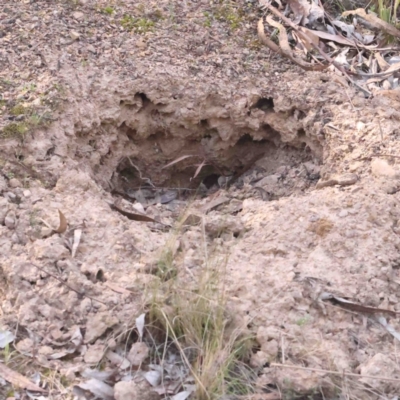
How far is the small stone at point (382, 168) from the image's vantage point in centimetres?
281

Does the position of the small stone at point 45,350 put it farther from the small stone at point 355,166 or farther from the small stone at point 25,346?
the small stone at point 355,166

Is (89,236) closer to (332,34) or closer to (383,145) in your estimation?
(383,145)

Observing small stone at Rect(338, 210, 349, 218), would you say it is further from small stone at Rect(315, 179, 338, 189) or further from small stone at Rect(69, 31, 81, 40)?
small stone at Rect(69, 31, 81, 40)

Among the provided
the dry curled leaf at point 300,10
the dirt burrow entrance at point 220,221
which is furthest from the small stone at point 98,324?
the dry curled leaf at point 300,10

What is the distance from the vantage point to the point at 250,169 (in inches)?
138

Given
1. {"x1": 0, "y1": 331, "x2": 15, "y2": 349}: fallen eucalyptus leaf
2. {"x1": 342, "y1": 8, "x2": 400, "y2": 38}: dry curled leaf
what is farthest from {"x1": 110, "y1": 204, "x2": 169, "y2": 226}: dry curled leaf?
{"x1": 342, "y1": 8, "x2": 400, "y2": 38}: dry curled leaf

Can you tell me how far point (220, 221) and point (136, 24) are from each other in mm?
1376

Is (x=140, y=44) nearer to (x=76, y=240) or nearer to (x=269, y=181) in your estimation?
(x=269, y=181)

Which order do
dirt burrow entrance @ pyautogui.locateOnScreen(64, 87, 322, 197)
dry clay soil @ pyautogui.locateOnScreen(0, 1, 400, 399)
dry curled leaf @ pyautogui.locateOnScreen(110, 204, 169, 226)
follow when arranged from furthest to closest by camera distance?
dirt burrow entrance @ pyautogui.locateOnScreen(64, 87, 322, 197), dry curled leaf @ pyautogui.locateOnScreen(110, 204, 169, 226), dry clay soil @ pyautogui.locateOnScreen(0, 1, 400, 399)

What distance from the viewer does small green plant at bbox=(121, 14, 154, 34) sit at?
3398 millimetres

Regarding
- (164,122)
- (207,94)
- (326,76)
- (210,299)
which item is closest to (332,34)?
(326,76)

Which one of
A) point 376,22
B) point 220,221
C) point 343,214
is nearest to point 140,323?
point 220,221

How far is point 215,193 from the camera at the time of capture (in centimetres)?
329

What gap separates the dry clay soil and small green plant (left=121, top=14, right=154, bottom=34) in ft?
0.13
